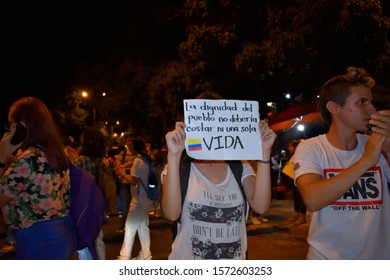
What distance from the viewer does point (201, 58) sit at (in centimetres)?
1109

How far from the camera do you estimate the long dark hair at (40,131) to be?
305 cm

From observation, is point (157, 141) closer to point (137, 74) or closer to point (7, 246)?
point (137, 74)

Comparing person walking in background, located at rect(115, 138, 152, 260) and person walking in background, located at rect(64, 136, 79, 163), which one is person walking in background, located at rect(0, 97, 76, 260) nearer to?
person walking in background, located at rect(115, 138, 152, 260)

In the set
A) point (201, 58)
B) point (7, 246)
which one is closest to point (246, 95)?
point (201, 58)

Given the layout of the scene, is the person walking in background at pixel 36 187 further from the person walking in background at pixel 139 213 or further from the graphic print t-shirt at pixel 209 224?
the person walking in background at pixel 139 213

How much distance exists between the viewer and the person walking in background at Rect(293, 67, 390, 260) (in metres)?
2.27

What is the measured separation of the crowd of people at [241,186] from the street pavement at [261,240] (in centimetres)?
355

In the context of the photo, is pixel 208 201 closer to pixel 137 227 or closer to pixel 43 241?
pixel 43 241

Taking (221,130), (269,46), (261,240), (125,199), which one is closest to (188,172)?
(221,130)

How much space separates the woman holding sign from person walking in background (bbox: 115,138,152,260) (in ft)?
13.1

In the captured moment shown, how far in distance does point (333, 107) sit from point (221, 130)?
2.41ft

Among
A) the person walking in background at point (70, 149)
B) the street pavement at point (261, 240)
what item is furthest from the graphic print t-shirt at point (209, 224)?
the person walking in background at point (70, 149)

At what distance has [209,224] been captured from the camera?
8.25ft

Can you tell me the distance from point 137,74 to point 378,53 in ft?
34.2
